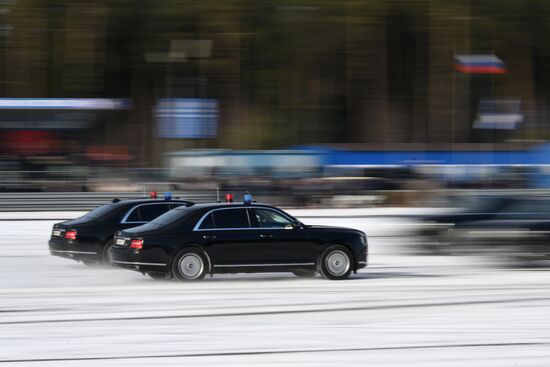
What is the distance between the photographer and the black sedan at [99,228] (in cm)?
1571

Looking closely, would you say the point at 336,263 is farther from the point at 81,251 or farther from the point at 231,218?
the point at 81,251

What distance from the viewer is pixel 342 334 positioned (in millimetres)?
9188

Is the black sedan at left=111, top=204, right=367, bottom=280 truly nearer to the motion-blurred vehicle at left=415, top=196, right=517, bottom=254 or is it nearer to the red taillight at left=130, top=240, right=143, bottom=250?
the red taillight at left=130, top=240, right=143, bottom=250

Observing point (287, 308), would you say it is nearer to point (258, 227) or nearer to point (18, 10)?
point (258, 227)

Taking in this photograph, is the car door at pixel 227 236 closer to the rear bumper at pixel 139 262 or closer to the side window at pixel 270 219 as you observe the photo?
the side window at pixel 270 219

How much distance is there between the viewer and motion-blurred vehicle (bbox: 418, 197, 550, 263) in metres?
16.0

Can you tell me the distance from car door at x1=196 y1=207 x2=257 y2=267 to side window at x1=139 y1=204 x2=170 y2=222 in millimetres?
2574

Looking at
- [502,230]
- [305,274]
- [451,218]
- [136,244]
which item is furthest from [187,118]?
[136,244]

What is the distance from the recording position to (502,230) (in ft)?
52.7

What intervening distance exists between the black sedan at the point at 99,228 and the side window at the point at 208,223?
8.28 feet

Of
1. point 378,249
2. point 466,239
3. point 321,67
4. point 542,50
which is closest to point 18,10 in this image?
point 321,67

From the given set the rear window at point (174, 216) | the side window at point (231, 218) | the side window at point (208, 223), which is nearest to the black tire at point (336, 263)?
the side window at point (231, 218)

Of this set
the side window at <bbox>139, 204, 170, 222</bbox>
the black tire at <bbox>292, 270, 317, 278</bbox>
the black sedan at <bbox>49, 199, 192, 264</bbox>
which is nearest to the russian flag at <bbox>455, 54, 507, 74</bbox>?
the side window at <bbox>139, 204, 170, 222</bbox>

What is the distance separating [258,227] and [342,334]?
499cm
